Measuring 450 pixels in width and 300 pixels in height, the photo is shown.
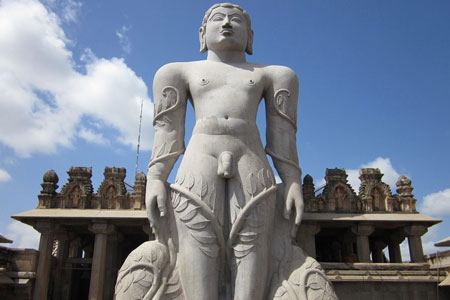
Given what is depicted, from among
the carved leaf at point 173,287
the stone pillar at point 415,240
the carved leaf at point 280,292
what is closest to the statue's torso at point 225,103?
the carved leaf at point 173,287

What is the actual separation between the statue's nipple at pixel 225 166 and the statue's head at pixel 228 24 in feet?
5.28

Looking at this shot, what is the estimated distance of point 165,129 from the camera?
4.60 meters

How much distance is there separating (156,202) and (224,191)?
0.75 metres

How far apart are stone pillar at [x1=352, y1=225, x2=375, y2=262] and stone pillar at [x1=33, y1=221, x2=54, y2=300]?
14599mm

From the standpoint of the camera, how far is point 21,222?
19344mm

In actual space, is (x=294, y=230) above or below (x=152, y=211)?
below

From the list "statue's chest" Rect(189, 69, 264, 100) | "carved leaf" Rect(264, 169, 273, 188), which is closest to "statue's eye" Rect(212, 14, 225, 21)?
"statue's chest" Rect(189, 69, 264, 100)

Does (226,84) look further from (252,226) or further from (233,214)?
(252,226)

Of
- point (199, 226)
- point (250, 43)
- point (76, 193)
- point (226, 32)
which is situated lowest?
point (199, 226)

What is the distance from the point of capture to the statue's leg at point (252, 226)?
12.7ft

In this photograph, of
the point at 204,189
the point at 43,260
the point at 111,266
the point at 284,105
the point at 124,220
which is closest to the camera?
the point at 204,189

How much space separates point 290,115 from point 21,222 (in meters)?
18.7

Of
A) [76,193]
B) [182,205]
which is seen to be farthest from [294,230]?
[76,193]

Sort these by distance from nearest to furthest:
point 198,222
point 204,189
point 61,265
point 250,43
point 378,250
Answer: point 198,222 < point 204,189 < point 250,43 < point 61,265 < point 378,250
